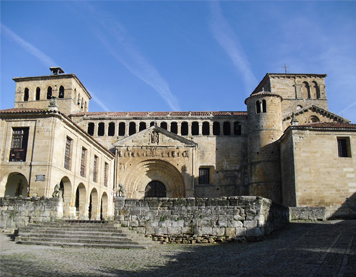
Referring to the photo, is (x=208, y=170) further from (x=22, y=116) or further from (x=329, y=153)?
(x=22, y=116)

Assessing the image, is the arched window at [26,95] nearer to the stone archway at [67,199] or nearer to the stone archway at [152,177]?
the stone archway at [152,177]

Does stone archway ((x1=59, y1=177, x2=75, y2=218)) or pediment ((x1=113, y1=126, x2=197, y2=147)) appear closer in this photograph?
stone archway ((x1=59, y1=177, x2=75, y2=218))

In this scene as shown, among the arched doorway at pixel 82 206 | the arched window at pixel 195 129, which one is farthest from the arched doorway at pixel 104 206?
the arched window at pixel 195 129

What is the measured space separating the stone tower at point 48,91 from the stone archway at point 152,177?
10.5 metres

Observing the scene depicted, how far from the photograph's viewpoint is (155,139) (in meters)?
32.2

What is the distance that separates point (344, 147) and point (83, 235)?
19.8 meters

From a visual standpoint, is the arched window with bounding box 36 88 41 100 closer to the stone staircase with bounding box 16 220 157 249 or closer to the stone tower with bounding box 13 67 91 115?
the stone tower with bounding box 13 67 91 115

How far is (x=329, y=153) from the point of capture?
25469mm

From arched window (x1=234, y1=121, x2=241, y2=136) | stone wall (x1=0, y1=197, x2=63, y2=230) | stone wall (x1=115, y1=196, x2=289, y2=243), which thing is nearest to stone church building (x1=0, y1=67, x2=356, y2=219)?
arched window (x1=234, y1=121, x2=241, y2=136)

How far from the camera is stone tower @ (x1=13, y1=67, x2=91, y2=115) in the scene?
3744 centimetres

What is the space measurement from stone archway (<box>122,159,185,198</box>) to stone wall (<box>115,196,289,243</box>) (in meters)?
16.1

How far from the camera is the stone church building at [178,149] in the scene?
2106 centimetres

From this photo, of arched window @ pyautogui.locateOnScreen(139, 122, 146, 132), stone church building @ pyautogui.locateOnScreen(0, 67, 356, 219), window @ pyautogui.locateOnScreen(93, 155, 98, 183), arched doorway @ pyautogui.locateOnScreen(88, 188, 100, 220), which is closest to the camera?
stone church building @ pyautogui.locateOnScreen(0, 67, 356, 219)

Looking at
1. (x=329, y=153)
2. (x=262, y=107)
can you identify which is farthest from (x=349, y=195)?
(x=262, y=107)
